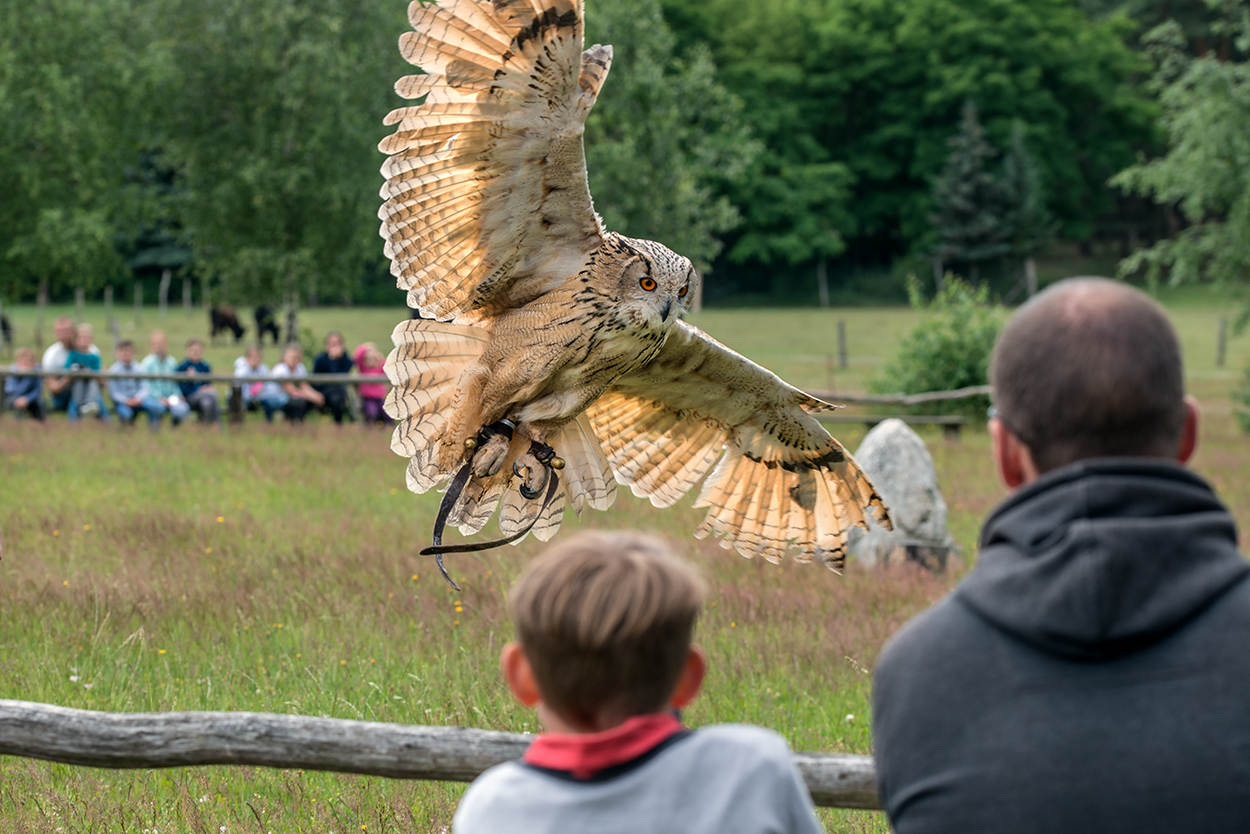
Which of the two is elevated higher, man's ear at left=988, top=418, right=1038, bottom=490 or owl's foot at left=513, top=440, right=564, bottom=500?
man's ear at left=988, top=418, right=1038, bottom=490

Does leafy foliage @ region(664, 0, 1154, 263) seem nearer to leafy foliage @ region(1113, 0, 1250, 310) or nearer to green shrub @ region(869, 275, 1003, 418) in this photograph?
leafy foliage @ region(1113, 0, 1250, 310)

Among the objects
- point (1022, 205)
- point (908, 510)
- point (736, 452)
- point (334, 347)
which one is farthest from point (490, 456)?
point (1022, 205)

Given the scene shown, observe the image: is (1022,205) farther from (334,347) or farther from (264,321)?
(334,347)

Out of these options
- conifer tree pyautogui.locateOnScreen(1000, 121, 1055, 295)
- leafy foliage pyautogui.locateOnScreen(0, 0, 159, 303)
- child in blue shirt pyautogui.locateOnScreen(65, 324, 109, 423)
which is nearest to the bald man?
child in blue shirt pyautogui.locateOnScreen(65, 324, 109, 423)

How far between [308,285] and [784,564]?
18463mm

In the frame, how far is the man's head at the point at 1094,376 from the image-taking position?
157 centimetres

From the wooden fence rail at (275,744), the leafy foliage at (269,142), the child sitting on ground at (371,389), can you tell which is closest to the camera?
the wooden fence rail at (275,744)

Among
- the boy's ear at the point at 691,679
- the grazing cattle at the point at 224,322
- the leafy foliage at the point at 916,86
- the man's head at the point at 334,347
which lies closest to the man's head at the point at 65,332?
the man's head at the point at 334,347

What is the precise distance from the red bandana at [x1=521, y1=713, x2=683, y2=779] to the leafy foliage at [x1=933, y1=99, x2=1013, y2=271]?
51.1 meters

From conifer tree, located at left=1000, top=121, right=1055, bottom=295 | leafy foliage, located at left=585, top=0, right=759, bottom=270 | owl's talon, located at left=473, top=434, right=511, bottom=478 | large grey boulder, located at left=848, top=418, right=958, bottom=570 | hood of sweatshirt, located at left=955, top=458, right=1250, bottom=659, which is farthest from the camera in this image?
conifer tree, located at left=1000, top=121, right=1055, bottom=295

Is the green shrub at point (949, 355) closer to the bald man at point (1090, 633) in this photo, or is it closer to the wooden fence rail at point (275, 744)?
the wooden fence rail at point (275, 744)

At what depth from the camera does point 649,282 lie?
436 cm

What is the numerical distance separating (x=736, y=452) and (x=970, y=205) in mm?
48101

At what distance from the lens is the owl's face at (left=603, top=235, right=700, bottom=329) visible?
436 cm
